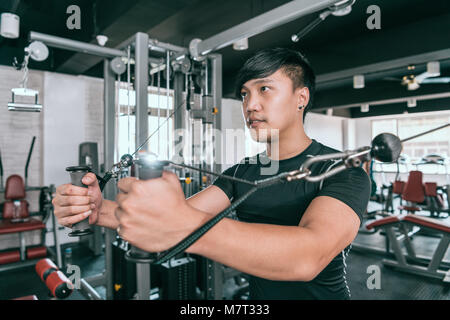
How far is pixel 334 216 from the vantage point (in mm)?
669

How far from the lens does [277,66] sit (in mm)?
1055

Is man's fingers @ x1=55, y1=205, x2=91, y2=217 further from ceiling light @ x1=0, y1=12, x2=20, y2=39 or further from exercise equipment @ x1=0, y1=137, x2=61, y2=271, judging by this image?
exercise equipment @ x1=0, y1=137, x2=61, y2=271

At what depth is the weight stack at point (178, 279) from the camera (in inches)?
97.7

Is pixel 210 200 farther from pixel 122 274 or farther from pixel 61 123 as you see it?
pixel 61 123

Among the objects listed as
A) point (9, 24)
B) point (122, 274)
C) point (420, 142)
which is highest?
point (9, 24)

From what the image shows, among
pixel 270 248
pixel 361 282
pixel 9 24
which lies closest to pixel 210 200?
pixel 270 248

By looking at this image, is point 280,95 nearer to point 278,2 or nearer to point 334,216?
point 334,216

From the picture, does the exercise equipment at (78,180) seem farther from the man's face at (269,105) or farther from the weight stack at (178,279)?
the weight stack at (178,279)

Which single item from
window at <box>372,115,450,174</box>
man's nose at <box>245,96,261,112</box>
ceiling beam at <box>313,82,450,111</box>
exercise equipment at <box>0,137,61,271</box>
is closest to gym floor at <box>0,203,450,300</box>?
exercise equipment at <box>0,137,61,271</box>

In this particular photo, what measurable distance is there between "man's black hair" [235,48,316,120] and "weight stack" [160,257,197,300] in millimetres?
1903

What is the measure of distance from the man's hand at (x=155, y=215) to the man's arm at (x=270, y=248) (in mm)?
33

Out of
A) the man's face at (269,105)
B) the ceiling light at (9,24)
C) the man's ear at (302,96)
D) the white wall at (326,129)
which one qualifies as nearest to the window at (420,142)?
Result: the white wall at (326,129)

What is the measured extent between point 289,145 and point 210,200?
0.38m
